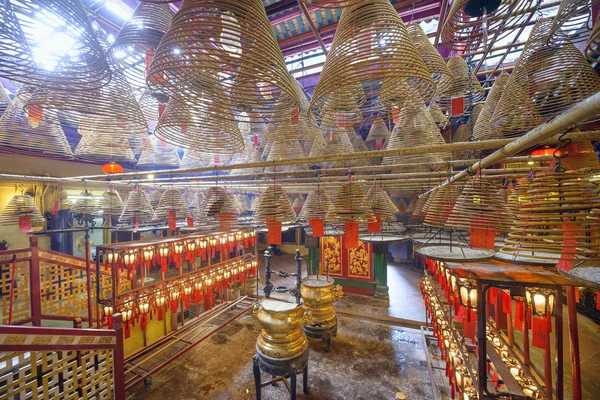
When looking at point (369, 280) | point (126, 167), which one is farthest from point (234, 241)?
point (126, 167)

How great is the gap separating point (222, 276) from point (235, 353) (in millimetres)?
2270

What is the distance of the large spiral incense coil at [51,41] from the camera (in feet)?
3.95

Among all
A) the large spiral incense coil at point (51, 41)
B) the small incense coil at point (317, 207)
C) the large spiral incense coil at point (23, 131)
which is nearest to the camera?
the large spiral incense coil at point (51, 41)

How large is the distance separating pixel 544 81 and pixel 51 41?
3.86m

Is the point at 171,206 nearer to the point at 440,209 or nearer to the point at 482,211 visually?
the point at 440,209

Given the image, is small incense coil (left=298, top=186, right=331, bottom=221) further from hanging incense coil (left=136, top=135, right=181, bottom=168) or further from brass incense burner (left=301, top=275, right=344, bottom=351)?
hanging incense coil (left=136, top=135, right=181, bottom=168)

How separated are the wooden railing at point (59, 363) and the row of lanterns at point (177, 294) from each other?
2023mm

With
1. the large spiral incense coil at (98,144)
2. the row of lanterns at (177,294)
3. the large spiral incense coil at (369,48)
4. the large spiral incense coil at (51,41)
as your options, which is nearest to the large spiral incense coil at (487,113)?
the large spiral incense coil at (369,48)

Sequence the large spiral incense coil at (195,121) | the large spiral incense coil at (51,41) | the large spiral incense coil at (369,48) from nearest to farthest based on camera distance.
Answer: the large spiral incense coil at (51,41)
the large spiral incense coil at (369,48)
the large spiral incense coil at (195,121)

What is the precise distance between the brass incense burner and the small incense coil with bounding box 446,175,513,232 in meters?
4.23

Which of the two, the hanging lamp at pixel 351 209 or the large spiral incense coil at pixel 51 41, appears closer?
the large spiral incense coil at pixel 51 41

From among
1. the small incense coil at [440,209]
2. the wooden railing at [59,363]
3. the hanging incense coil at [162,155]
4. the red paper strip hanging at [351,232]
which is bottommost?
the wooden railing at [59,363]

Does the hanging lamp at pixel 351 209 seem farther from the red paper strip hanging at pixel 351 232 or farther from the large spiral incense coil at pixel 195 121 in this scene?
the large spiral incense coil at pixel 195 121

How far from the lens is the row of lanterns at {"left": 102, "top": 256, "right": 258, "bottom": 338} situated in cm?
486
